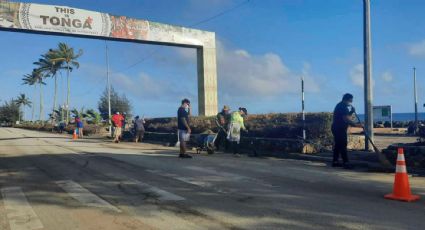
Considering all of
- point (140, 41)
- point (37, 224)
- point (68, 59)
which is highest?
point (68, 59)

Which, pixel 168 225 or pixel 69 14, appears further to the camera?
pixel 69 14

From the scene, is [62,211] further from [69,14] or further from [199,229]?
[69,14]

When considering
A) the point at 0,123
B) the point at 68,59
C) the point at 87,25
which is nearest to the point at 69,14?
the point at 87,25

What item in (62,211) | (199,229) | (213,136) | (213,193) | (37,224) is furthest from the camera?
(213,136)

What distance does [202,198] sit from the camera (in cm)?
A: 742

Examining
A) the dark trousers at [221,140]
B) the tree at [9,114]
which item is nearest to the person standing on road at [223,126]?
the dark trousers at [221,140]

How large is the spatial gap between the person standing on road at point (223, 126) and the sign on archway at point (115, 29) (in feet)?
32.8

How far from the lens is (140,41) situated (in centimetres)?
2633

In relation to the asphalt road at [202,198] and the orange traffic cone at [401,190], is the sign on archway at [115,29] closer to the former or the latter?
the asphalt road at [202,198]

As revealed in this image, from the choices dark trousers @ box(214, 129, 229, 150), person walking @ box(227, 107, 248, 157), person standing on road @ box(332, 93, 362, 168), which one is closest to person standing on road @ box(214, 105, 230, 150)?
dark trousers @ box(214, 129, 229, 150)

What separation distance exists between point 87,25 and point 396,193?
20041 mm

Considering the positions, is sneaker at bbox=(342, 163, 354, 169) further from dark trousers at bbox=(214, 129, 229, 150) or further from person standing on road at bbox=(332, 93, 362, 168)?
dark trousers at bbox=(214, 129, 229, 150)

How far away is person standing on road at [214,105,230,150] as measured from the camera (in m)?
16.5

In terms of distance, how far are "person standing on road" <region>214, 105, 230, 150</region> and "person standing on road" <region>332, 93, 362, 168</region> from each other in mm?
5347
